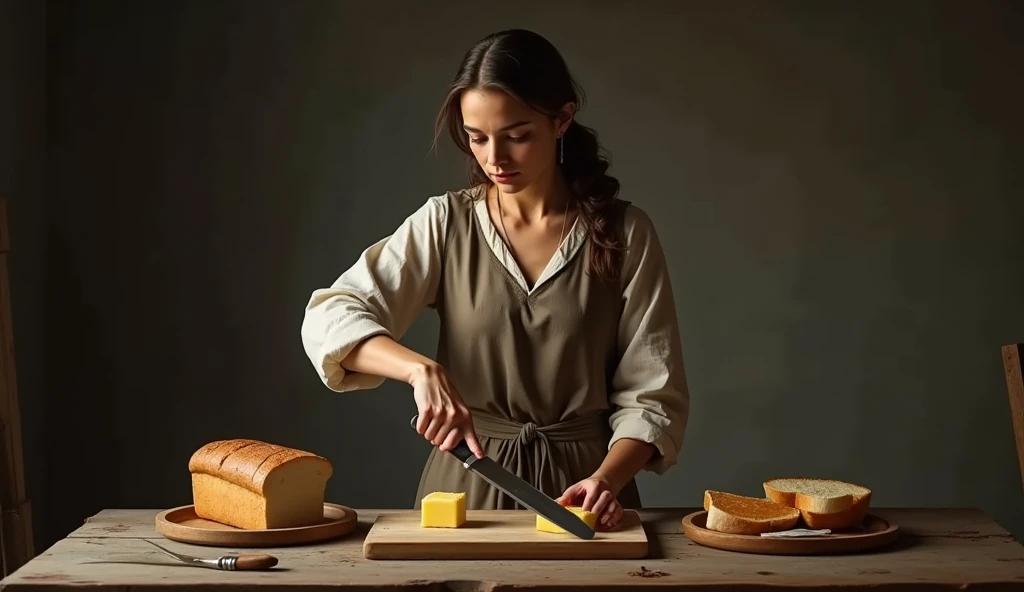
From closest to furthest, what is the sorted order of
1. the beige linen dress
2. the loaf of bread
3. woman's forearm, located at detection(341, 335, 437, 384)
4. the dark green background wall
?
the loaf of bread, woman's forearm, located at detection(341, 335, 437, 384), the beige linen dress, the dark green background wall

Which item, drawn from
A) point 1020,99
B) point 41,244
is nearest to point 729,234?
point 1020,99

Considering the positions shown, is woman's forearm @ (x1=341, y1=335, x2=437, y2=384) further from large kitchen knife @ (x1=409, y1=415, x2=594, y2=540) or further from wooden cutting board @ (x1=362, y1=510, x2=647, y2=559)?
wooden cutting board @ (x1=362, y1=510, x2=647, y2=559)

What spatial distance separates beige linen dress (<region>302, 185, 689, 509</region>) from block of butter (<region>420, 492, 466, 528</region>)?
1.20ft

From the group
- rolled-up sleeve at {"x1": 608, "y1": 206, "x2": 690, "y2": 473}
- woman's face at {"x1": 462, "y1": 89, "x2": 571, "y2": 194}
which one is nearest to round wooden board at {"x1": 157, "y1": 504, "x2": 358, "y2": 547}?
rolled-up sleeve at {"x1": 608, "y1": 206, "x2": 690, "y2": 473}

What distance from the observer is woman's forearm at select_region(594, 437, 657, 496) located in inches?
72.4

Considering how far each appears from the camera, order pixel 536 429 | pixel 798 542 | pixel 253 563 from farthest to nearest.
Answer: pixel 536 429 → pixel 798 542 → pixel 253 563

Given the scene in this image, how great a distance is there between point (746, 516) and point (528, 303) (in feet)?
1.90

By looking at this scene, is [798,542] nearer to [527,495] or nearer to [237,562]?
[527,495]

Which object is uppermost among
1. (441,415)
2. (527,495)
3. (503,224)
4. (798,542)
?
(503,224)

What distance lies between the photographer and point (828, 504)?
5.40ft

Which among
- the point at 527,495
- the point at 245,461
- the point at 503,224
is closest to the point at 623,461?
the point at 527,495

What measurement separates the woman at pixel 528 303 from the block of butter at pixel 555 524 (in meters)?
0.21

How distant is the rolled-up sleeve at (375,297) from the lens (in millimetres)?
1911

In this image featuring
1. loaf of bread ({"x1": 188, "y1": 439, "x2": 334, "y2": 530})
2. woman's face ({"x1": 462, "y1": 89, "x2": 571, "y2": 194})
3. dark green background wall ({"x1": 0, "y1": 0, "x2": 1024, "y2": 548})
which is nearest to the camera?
loaf of bread ({"x1": 188, "y1": 439, "x2": 334, "y2": 530})
